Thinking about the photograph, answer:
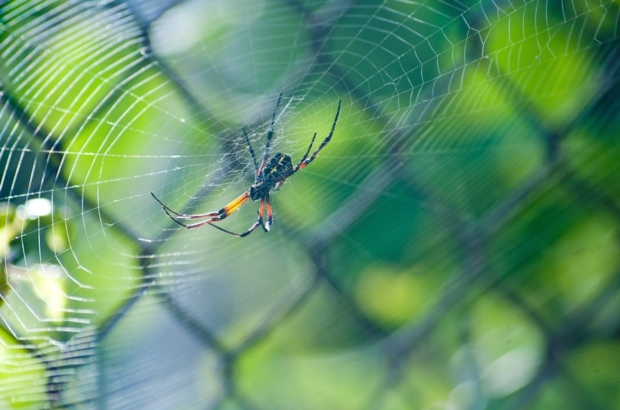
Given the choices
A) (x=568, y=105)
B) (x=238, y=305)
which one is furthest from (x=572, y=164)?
(x=238, y=305)

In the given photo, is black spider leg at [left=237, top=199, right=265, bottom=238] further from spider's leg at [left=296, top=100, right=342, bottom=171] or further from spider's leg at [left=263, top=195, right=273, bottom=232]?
spider's leg at [left=296, top=100, right=342, bottom=171]

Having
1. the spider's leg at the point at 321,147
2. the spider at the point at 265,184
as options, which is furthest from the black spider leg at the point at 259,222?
the spider's leg at the point at 321,147

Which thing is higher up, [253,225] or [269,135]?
[269,135]

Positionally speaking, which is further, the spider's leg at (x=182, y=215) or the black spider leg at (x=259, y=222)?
the black spider leg at (x=259, y=222)

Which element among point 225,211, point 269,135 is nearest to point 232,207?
point 225,211

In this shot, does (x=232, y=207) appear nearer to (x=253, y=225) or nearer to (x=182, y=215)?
(x=253, y=225)

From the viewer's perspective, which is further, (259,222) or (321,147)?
(259,222)

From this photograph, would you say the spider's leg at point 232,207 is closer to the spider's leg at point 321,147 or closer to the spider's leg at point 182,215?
the spider's leg at point 182,215
